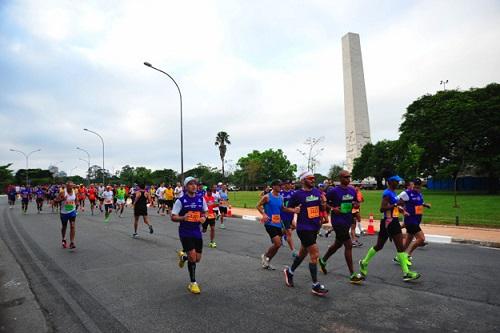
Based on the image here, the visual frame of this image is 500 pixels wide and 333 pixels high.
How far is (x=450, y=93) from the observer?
42.4 meters

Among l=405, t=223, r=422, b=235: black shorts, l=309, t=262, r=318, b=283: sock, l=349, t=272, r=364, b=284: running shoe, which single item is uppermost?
l=405, t=223, r=422, b=235: black shorts

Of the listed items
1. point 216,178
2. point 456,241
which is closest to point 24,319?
point 456,241

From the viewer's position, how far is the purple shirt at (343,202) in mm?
6258

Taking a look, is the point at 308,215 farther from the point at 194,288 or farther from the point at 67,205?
the point at 67,205

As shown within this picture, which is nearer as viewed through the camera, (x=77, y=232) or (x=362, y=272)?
(x=362, y=272)

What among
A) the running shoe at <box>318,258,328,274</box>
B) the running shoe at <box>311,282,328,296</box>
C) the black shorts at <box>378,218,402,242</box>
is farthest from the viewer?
the running shoe at <box>318,258,328,274</box>

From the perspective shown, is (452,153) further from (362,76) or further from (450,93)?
(362,76)

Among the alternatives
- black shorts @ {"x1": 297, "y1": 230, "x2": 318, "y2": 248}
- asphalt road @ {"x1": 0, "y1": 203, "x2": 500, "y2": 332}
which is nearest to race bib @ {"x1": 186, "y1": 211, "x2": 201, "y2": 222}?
asphalt road @ {"x1": 0, "y1": 203, "x2": 500, "y2": 332}

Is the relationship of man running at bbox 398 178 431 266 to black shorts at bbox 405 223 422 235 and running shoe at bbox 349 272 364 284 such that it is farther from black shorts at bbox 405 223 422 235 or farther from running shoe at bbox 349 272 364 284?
running shoe at bbox 349 272 364 284

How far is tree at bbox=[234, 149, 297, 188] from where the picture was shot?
9644 cm

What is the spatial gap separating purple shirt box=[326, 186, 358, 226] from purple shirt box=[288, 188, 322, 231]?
1.63 ft

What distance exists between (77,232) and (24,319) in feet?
32.1

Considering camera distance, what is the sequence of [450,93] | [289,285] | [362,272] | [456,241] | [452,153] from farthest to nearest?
[450,93]
[452,153]
[456,241]
[362,272]
[289,285]

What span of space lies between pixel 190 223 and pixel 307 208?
1960 millimetres
